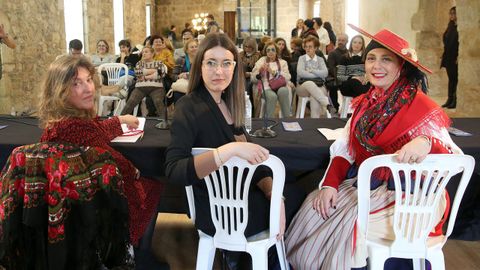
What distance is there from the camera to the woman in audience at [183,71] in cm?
451

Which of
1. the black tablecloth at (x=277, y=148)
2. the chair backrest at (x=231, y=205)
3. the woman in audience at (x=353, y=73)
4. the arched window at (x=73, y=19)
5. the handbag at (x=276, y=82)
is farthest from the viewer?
the arched window at (x=73, y=19)

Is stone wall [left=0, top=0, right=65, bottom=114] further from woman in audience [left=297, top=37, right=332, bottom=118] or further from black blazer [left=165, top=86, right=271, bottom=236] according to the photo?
black blazer [left=165, top=86, right=271, bottom=236]

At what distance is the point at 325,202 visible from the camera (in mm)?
1944

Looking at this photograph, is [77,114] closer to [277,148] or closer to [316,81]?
[277,148]

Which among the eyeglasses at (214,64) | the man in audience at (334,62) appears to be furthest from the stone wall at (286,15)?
the eyeglasses at (214,64)

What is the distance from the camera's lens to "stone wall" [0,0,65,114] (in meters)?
6.03

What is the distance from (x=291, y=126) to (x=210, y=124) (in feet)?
3.09

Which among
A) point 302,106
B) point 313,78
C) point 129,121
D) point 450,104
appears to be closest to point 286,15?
point 450,104

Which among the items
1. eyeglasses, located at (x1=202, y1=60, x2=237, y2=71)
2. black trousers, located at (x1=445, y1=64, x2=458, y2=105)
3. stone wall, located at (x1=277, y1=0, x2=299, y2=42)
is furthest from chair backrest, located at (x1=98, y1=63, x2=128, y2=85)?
stone wall, located at (x1=277, y1=0, x2=299, y2=42)

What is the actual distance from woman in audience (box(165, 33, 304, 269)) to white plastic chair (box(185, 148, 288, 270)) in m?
0.04

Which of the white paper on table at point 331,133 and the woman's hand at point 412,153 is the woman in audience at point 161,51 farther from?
the woman's hand at point 412,153

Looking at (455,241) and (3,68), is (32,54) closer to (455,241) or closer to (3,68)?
(3,68)

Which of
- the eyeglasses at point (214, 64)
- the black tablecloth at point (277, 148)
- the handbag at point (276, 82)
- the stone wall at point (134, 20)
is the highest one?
the stone wall at point (134, 20)

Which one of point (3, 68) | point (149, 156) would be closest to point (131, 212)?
point (149, 156)
